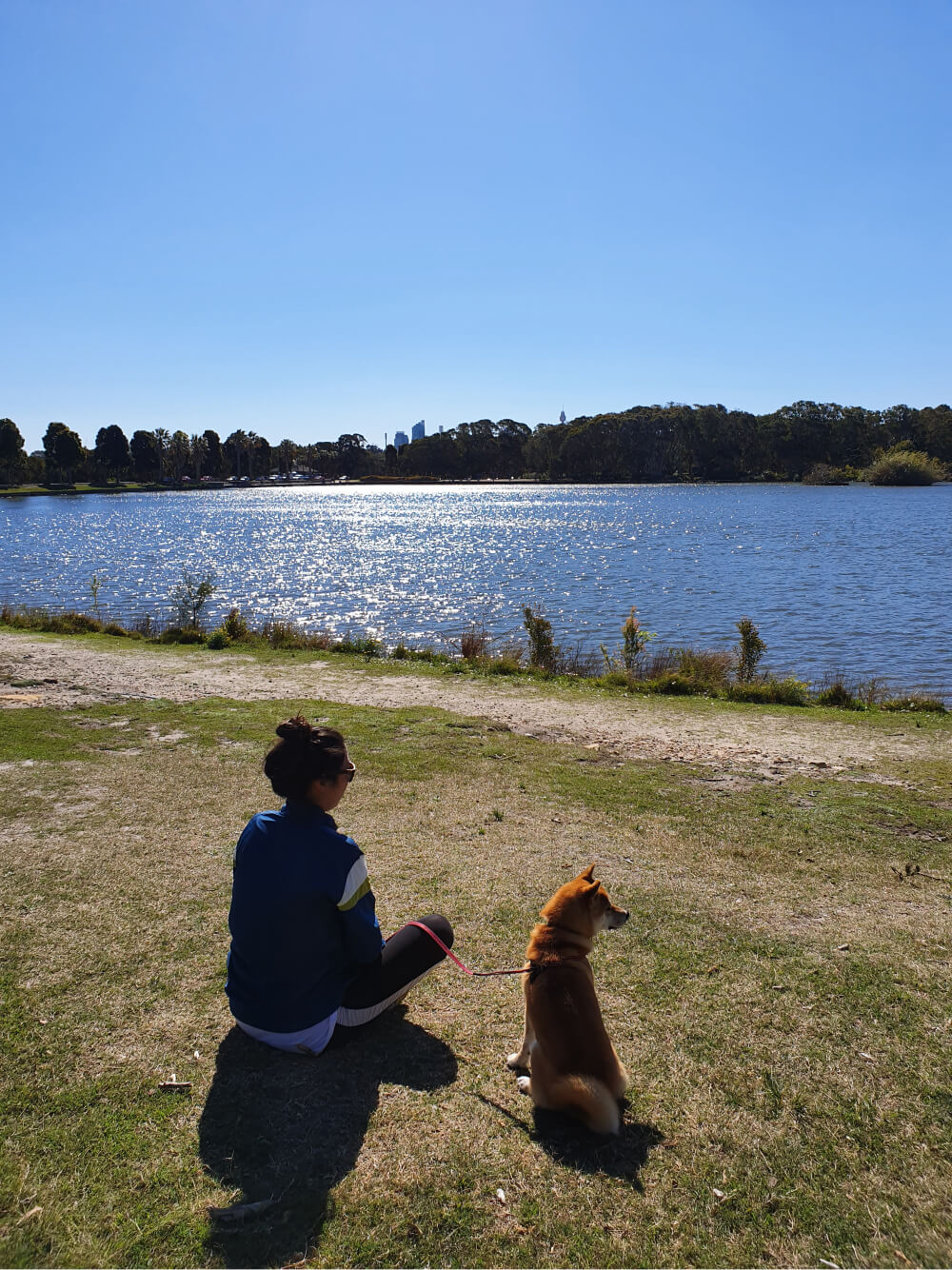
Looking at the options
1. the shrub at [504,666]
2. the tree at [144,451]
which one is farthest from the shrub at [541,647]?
the tree at [144,451]

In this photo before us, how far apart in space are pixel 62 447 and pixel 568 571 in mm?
106640

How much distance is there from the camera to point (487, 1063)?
3613 mm

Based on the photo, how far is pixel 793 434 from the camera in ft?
466

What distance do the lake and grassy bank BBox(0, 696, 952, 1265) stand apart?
43.9 ft

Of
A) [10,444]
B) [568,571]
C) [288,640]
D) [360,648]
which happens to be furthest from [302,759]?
[10,444]

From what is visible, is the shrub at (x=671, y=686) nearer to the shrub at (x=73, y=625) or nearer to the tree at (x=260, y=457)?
the shrub at (x=73, y=625)

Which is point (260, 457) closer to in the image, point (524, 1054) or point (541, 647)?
point (541, 647)

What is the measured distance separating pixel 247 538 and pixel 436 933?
63.9m

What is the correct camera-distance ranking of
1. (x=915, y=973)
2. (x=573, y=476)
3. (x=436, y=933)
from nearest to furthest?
(x=436, y=933), (x=915, y=973), (x=573, y=476)

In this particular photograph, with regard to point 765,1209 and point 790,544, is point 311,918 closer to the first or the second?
point 765,1209

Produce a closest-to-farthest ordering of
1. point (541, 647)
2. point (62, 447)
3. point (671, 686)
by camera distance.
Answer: point (671, 686) < point (541, 647) < point (62, 447)

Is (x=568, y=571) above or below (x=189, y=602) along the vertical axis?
below

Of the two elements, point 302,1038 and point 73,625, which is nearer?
point 302,1038

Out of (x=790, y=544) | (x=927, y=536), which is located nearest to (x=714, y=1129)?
(x=790, y=544)
